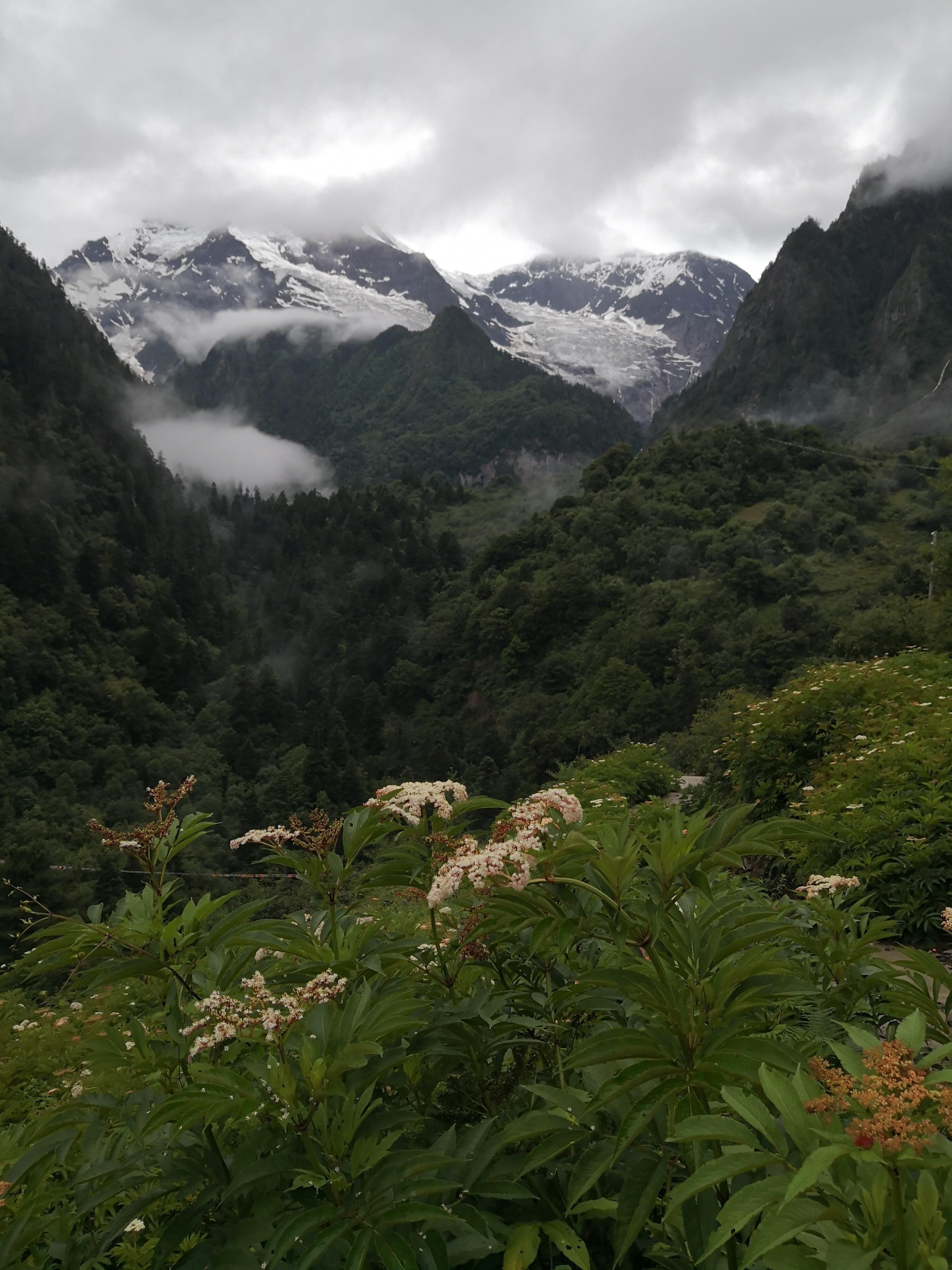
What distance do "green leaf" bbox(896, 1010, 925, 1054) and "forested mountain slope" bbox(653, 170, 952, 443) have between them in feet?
309

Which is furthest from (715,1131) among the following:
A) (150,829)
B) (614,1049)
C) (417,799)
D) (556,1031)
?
(150,829)

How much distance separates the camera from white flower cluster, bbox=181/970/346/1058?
1.61 meters

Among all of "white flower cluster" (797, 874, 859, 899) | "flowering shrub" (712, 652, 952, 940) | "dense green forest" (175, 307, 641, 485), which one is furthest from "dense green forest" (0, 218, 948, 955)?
"dense green forest" (175, 307, 641, 485)

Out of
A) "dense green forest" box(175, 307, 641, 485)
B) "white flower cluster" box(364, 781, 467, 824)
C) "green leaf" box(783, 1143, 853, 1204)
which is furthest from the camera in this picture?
"dense green forest" box(175, 307, 641, 485)

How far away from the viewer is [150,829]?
2.03 m

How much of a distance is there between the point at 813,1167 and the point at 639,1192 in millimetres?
602

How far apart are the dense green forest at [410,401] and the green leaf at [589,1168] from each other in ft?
329

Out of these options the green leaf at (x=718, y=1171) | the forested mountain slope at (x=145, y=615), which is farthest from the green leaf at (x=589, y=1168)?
the forested mountain slope at (x=145, y=615)

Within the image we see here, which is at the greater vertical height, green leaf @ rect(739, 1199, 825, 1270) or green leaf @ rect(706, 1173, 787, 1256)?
green leaf @ rect(706, 1173, 787, 1256)

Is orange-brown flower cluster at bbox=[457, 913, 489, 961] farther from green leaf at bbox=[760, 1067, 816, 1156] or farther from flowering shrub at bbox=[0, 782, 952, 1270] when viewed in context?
green leaf at bbox=[760, 1067, 816, 1156]

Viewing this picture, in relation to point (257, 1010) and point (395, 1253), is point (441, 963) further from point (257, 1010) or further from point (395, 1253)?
point (395, 1253)

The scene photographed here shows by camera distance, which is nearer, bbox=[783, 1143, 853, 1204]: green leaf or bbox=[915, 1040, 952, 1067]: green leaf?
bbox=[783, 1143, 853, 1204]: green leaf

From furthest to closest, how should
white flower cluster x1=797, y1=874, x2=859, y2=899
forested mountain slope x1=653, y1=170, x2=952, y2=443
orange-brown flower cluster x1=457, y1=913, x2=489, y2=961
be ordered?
forested mountain slope x1=653, y1=170, x2=952, y2=443, white flower cluster x1=797, y1=874, x2=859, y2=899, orange-brown flower cluster x1=457, y1=913, x2=489, y2=961

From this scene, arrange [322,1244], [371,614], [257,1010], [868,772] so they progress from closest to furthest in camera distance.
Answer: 1. [322,1244]
2. [257,1010]
3. [868,772]
4. [371,614]
